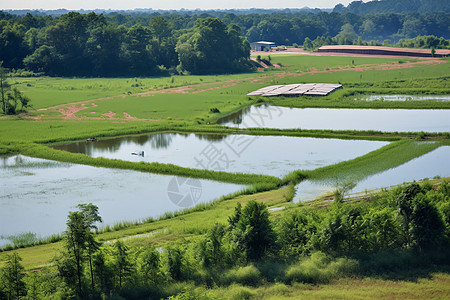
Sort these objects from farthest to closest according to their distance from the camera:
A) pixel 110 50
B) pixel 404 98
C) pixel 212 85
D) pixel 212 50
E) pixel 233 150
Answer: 1. pixel 212 50
2. pixel 110 50
3. pixel 212 85
4. pixel 404 98
5. pixel 233 150

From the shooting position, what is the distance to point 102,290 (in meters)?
14.0

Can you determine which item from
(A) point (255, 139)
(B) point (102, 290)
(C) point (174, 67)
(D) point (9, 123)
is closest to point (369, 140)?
(A) point (255, 139)

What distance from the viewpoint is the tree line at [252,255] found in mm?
13703

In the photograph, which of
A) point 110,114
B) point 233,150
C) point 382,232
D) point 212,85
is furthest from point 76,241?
point 212,85

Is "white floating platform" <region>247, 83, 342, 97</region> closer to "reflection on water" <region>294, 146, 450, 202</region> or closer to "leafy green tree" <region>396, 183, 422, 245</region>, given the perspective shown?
"reflection on water" <region>294, 146, 450, 202</region>

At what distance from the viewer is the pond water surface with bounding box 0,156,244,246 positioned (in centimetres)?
2064

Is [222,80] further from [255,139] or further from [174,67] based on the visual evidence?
[255,139]

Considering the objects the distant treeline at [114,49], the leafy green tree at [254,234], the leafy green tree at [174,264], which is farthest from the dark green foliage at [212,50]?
the leafy green tree at [174,264]

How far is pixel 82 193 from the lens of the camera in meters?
23.6

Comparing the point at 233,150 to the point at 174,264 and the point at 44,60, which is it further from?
the point at 44,60

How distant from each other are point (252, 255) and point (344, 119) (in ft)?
82.9

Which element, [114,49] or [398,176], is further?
[114,49]

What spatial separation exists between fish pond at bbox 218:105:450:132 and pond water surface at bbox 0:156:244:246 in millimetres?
13335

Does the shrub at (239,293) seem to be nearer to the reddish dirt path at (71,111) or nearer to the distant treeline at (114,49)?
the reddish dirt path at (71,111)
